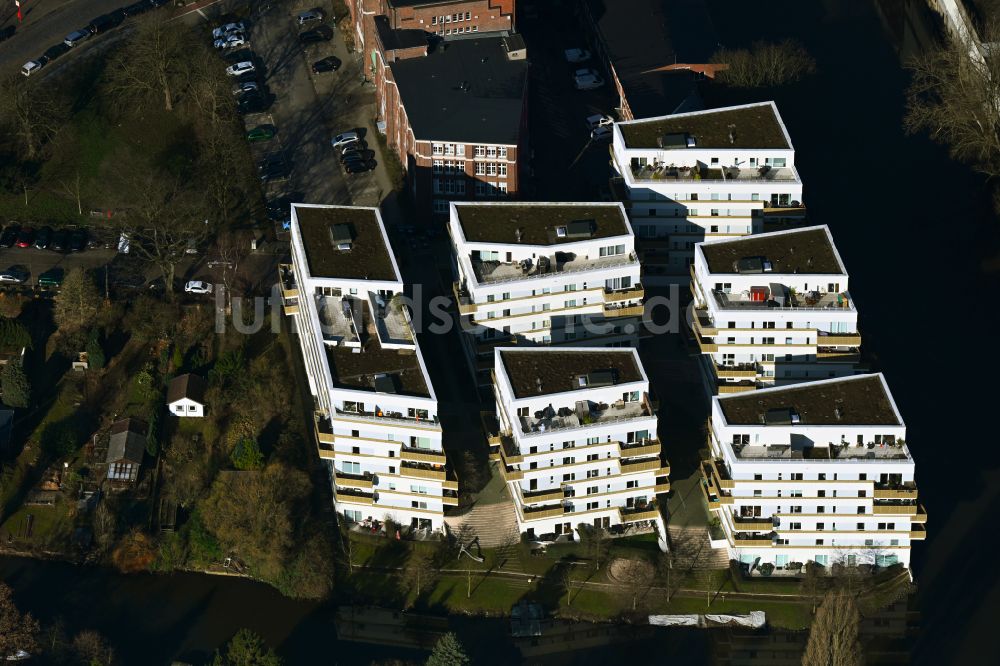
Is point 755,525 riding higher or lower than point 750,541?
higher

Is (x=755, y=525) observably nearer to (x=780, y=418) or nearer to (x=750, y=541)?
(x=750, y=541)

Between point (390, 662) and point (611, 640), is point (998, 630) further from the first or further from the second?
point (390, 662)

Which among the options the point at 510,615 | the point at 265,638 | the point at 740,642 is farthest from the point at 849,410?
the point at 265,638

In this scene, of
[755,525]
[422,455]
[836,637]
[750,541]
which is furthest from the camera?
[422,455]

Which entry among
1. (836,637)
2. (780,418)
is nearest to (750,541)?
(780,418)

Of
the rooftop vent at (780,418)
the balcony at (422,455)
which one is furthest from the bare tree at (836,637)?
the balcony at (422,455)

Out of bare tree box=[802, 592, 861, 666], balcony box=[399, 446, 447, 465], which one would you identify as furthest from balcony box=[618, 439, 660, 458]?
bare tree box=[802, 592, 861, 666]
